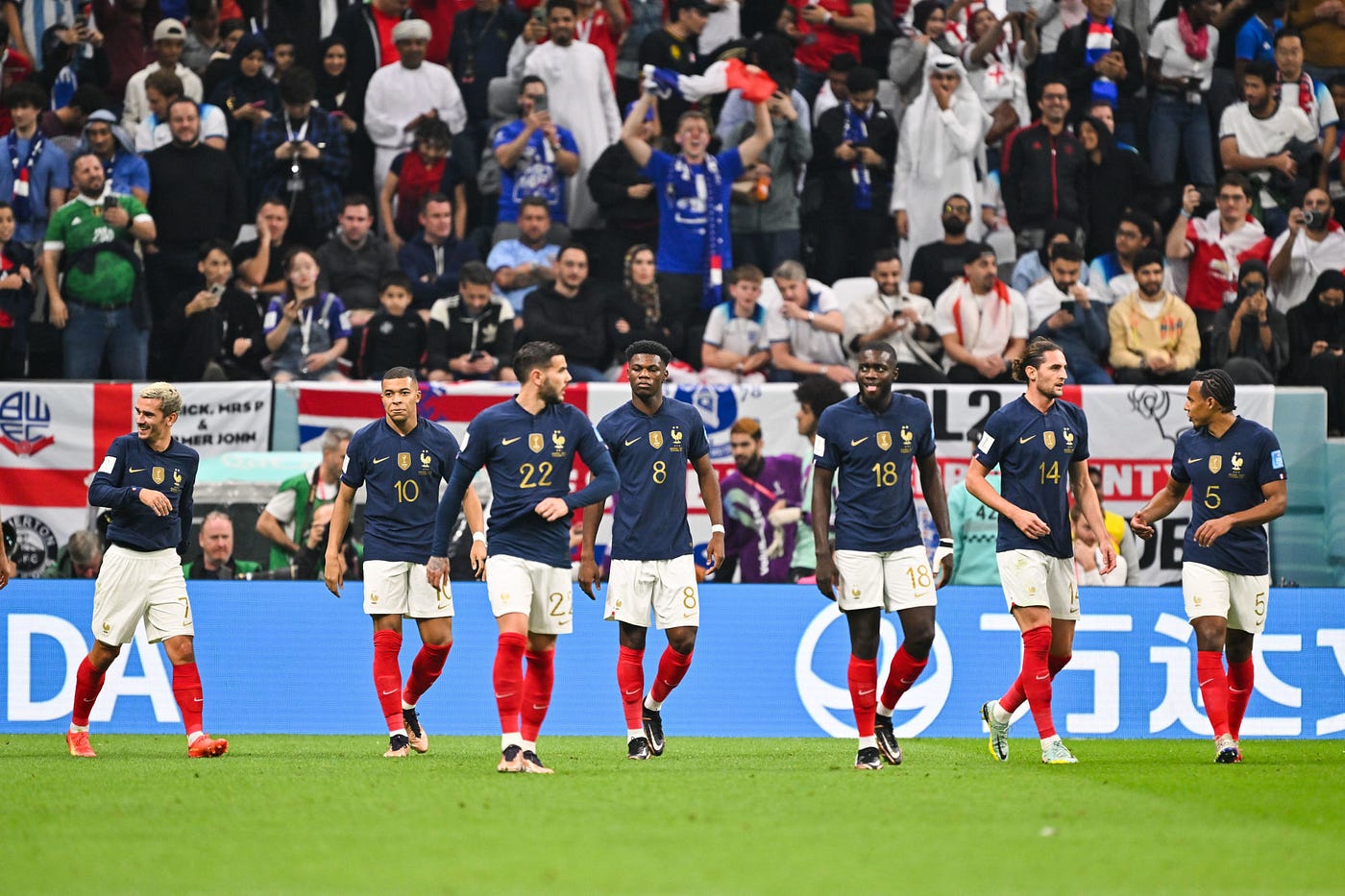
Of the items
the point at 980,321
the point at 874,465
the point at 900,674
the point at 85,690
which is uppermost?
the point at 980,321

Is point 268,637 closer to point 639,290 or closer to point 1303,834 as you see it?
point 639,290

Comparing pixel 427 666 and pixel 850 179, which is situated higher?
pixel 850 179

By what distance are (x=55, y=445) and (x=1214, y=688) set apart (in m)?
10.7

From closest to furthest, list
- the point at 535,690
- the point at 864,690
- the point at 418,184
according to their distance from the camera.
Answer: the point at 535,690 < the point at 864,690 < the point at 418,184

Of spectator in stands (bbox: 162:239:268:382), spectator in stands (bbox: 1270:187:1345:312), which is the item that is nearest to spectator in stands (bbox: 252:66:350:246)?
spectator in stands (bbox: 162:239:268:382)

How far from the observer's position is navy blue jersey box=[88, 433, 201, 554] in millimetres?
11422

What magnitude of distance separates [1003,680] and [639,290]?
5.91 metres

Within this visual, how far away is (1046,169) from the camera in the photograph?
1984 cm

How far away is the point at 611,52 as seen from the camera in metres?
20.2

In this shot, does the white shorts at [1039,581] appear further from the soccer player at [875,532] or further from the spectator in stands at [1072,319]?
the spectator in stands at [1072,319]

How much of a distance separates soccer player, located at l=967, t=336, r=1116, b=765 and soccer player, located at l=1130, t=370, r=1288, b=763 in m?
0.66

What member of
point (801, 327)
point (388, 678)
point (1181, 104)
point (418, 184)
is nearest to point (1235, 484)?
point (388, 678)

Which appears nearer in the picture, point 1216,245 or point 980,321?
point 980,321

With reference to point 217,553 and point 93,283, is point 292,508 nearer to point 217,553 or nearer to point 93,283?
point 217,553
